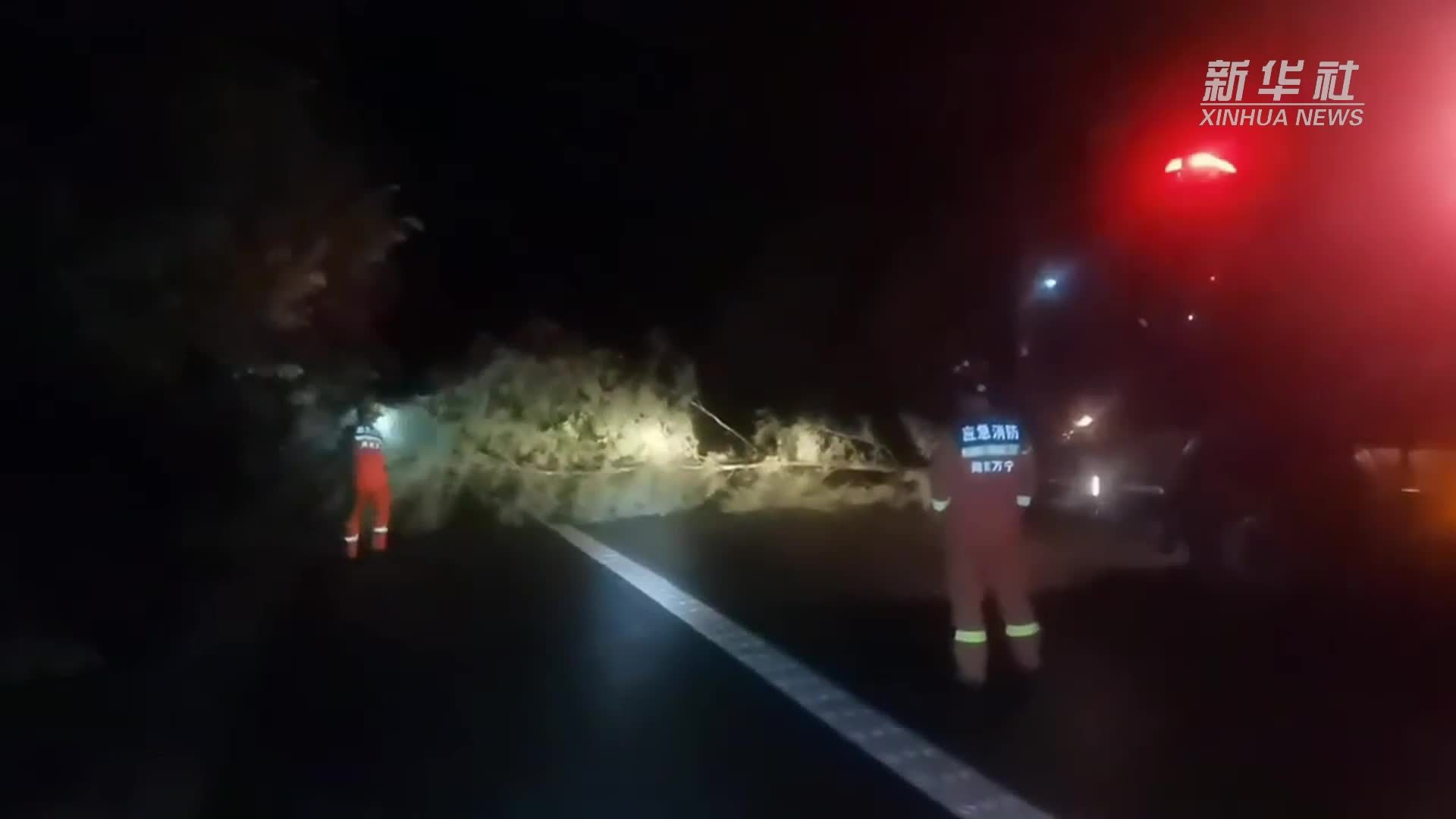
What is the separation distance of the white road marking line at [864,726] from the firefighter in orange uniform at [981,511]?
73 cm

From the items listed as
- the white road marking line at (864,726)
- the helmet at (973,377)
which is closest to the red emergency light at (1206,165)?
the white road marking line at (864,726)

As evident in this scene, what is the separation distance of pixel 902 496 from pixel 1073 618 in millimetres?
10323

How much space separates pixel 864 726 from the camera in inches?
284

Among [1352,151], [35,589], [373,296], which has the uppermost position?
[1352,151]

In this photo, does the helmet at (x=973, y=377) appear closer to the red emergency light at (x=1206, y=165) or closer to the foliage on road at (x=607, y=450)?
the red emergency light at (x=1206, y=165)

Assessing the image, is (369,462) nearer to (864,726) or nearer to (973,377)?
(973,377)

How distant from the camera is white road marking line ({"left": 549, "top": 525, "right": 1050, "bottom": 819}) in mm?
5883

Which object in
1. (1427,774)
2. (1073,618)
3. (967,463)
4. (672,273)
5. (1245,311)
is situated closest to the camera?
(1427,774)

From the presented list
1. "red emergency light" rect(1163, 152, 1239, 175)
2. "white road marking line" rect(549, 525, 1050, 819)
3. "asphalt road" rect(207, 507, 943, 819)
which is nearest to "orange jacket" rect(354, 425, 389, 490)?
"asphalt road" rect(207, 507, 943, 819)

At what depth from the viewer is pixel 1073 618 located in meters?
10.2

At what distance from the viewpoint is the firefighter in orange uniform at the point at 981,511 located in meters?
7.72

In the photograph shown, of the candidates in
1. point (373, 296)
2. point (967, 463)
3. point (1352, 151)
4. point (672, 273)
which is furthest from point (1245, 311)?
point (672, 273)

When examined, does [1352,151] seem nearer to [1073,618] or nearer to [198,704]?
[1073,618]

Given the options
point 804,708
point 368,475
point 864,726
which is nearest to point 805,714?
point 804,708
